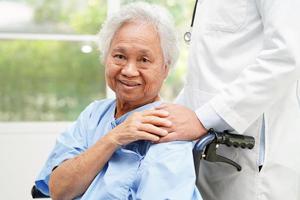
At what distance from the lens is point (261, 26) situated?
1.30 m

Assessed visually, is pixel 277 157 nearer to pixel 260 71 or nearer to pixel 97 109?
pixel 260 71

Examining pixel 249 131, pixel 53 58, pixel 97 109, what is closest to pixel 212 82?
pixel 249 131

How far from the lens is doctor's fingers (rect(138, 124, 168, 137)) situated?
1272mm

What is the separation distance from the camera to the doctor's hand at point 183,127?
50.1 inches

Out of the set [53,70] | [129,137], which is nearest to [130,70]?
[129,137]

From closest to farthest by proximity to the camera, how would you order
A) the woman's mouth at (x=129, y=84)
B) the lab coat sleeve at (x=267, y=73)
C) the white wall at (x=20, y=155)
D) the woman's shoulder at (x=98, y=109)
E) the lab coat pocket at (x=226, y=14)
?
the lab coat sleeve at (x=267, y=73)
the lab coat pocket at (x=226, y=14)
the woman's mouth at (x=129, y=84)
the woman's shoulder at (x=98, y=109)
the white wall at (x=20, y=155)

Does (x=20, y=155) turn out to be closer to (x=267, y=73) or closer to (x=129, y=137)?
(x=129, y=137)

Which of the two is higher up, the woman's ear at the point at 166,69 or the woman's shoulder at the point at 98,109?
the woman's ear at the point at 166,69

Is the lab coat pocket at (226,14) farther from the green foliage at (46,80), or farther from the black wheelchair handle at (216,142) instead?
the green foliage at (46,80)

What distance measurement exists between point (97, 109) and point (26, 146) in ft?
4.69

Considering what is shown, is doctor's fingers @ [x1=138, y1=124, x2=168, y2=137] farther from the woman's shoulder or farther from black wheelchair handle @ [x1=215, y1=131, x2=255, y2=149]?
the woman's shoulder

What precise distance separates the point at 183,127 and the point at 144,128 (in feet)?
0.37

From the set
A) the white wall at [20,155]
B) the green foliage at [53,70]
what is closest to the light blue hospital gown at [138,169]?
the white wall at [20,155]

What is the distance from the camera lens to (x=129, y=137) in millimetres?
1281
